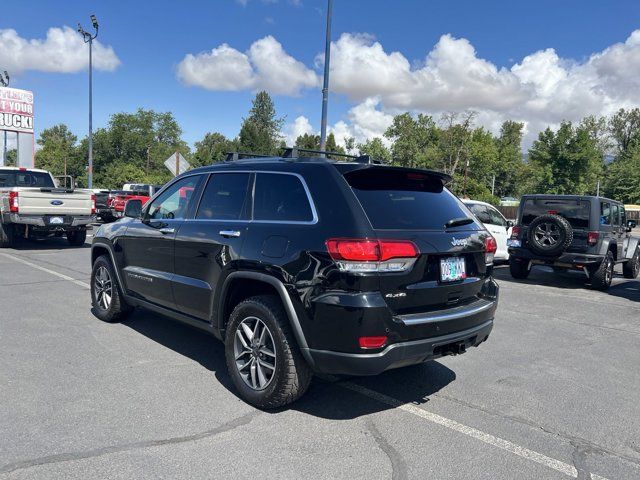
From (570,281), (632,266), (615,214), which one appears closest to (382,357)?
(570,281)

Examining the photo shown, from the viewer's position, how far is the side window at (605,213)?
9974mm

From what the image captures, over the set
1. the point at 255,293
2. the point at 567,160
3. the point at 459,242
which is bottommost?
the point at 255,293

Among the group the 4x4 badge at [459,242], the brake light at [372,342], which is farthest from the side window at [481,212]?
the brake light at [372,342]

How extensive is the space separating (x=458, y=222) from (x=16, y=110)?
3881cm

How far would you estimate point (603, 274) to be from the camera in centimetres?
988

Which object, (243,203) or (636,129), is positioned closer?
(243,203)

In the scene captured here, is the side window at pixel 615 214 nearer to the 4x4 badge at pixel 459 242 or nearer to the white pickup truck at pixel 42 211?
the 4x4 badge at pixel 459 242

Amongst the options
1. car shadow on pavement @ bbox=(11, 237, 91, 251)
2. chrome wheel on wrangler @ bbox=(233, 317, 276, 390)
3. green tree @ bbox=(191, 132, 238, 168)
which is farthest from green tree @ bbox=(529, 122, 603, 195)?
chrome wheel on wrangler @ bbox=(233, 317, 276, 390)

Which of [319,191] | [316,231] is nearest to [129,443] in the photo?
[316,231]

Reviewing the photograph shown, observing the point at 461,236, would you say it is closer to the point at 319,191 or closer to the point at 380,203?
the point at 380,203

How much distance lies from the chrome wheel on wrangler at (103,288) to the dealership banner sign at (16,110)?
34.4 meters

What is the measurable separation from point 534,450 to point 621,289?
8.57m

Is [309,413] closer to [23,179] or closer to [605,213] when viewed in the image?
[605,213]

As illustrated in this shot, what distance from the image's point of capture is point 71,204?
43.7 ft
